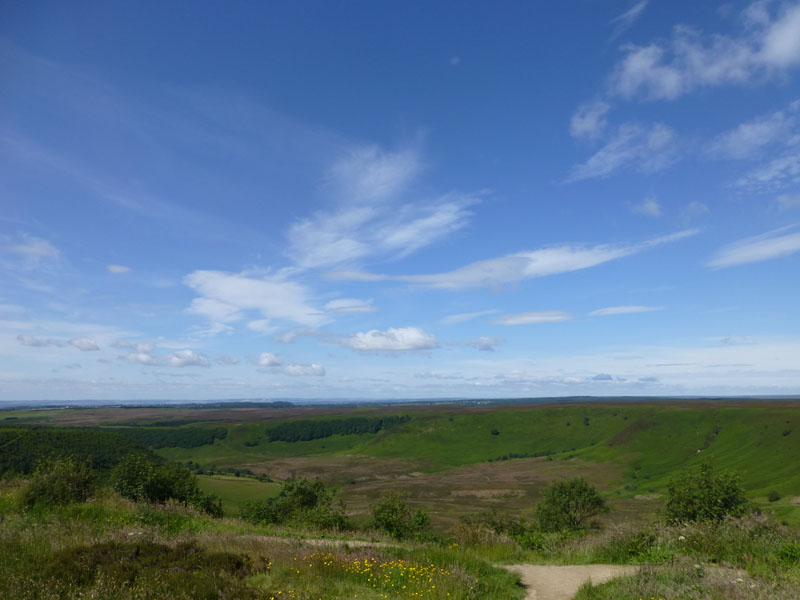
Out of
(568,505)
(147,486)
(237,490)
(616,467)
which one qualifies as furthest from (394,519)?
(616,467)

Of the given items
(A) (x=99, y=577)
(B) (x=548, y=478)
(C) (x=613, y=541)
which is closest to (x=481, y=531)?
(C) (x=613, y=541)

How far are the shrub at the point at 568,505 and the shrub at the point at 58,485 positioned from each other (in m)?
50.8

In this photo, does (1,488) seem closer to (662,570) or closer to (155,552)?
(155,552)

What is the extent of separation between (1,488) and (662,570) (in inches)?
1030

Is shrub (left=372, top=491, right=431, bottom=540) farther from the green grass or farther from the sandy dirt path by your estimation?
the green grass

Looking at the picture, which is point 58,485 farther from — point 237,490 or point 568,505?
point 237,490

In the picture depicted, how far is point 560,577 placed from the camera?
39.9 ft

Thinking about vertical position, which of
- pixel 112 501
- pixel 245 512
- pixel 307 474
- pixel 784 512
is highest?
pixel 112 501

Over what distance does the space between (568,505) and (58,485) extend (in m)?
57.6

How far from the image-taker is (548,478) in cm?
14200

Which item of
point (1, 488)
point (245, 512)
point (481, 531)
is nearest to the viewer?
point (481, 531)

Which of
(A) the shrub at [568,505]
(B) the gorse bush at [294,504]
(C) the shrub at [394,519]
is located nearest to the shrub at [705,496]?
(A) the shrub at [568,505]

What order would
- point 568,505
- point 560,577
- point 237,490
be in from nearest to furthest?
point 560,577
point 568,505
point 237,490

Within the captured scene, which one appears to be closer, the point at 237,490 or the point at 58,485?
the point at 58,485
